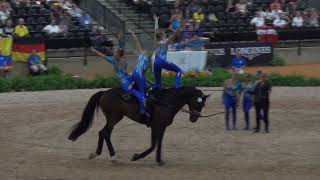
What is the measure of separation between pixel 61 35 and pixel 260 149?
15.0 m

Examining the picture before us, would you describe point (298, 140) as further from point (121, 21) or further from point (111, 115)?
point (121, 21)

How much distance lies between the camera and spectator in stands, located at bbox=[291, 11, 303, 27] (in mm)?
33281

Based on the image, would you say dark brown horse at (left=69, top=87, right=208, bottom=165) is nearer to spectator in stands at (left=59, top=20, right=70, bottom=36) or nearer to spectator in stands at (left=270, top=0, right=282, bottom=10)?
spectator in stands at (left=59, top=20, right=70, bottom=36)

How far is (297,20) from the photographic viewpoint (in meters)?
33.6

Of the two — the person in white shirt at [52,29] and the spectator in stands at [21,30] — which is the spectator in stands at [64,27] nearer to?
the person in white shirt at [52,29]

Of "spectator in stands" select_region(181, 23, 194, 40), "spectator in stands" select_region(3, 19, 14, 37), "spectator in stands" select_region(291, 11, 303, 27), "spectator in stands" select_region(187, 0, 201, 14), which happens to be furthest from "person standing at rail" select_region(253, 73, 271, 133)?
"spectator in stands" select_region(291, 11, 303, 27)

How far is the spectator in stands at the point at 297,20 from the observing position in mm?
33281

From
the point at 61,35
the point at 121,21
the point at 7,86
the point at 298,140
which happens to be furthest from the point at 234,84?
the point at 121,21

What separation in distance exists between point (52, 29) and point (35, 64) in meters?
2.47

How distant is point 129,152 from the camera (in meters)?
14.4

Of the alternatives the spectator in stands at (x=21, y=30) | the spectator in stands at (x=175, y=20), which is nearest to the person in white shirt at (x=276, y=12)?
the spectator in stands at (x=175, y=20)

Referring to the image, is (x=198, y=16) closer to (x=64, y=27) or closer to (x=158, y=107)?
(x=64, y=27)

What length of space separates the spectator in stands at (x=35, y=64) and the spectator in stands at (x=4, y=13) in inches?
85.4

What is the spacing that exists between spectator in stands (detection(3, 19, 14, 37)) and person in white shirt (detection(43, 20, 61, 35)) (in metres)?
1.35
